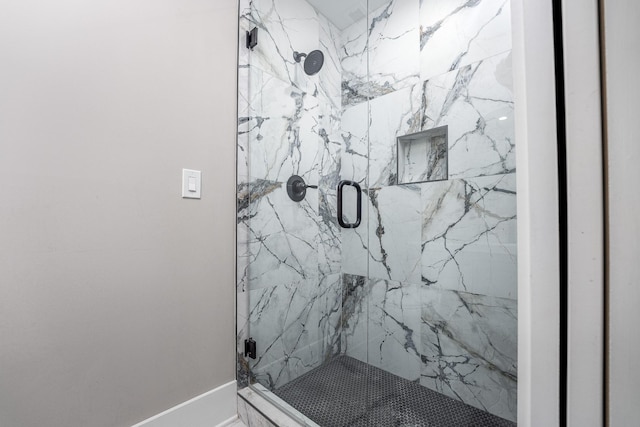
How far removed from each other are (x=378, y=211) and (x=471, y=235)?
496mm

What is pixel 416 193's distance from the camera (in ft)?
4.69

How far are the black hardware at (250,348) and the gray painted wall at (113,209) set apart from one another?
0.22 feet

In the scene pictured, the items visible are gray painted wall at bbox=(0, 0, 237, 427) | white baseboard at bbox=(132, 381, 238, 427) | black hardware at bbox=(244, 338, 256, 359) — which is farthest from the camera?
black hardware at bbox=(244, 338, 256, 359)

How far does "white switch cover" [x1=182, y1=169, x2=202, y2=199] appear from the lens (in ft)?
3.63

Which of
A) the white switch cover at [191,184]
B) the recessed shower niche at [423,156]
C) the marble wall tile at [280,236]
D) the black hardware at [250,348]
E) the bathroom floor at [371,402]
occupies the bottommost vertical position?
the bathroom floor at [371,402]

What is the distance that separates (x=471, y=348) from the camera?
1247 millimetres

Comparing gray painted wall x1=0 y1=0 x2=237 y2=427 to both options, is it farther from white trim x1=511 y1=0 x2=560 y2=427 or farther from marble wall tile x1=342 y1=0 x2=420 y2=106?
white trim x1=511 y1=0 x2=560 y2=427

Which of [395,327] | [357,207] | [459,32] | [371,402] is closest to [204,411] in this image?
[371,402]

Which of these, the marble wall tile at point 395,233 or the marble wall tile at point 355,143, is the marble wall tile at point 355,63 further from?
the marble wall tile at point 395,233

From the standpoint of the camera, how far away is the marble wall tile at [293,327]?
1.33 m

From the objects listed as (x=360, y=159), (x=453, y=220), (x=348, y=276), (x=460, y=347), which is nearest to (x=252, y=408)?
(x=348, y=276)

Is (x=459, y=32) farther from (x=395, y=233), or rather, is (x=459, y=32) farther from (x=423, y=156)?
(x=395, y=233)

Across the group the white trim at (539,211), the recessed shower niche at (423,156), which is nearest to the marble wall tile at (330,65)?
the recessed shower niche at (423,156)

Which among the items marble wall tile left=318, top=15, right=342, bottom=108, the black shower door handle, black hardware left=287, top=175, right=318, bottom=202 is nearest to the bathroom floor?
the black shower door handle
